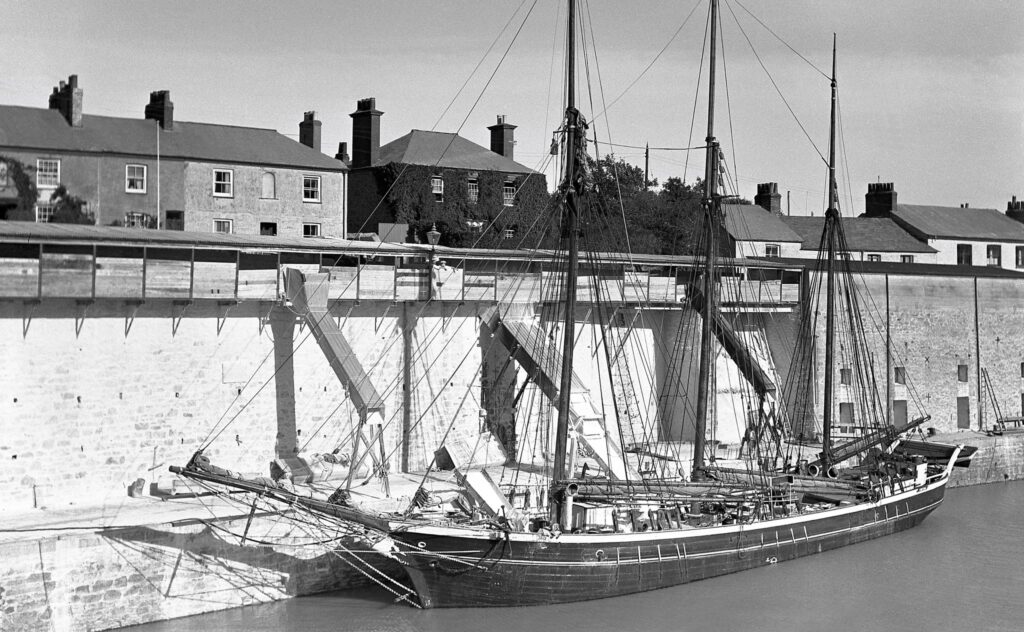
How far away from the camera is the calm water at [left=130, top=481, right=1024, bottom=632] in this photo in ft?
68.9

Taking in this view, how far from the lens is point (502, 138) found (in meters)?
46.8

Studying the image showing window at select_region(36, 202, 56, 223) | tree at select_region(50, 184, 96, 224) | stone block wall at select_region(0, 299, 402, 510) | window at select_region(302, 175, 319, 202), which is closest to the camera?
stone block wall at select_region(0, 299, 402, 510)

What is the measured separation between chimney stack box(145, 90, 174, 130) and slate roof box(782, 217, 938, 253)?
90.2 feet

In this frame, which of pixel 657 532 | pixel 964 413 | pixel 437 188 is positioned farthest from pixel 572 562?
pixel 964 413

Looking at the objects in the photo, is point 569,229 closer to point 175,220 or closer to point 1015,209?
point 175,220

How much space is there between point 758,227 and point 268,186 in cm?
2268

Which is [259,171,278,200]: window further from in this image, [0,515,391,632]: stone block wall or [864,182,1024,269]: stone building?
[864,182,1024,269]: stone building

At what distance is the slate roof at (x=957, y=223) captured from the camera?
182ft

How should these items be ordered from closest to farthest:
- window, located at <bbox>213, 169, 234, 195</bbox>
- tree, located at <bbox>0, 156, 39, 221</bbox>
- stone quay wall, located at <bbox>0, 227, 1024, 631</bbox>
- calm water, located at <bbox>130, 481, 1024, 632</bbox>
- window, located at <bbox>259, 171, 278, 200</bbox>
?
stone quay wall, located at <bbox>0, 227, 1024, 631</bbox> → calm water, located at <bbox>130, 481, 1024, 632</bbox> → tree, located at <bbox>0, 156, 39, 221</bbox> → window, located at <bbox>213, 169, 234, 195</bbox> → window, located at <bbox>259, 171, 278, 200</bbox>

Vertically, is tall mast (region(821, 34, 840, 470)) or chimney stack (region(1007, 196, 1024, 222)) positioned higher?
chimney stack (region(1007, 196, 1024, 222))

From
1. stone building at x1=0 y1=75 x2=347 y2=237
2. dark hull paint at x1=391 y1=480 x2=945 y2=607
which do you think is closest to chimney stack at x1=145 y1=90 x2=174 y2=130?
stone building at x1=0 y1=75 x2=347 y2=237

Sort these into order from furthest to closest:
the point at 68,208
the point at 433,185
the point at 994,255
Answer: the point at 994,255 < the point at 433,185 < the point at 68,208

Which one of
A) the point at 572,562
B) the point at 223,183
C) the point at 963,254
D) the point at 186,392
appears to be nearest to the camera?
the point at 572,562

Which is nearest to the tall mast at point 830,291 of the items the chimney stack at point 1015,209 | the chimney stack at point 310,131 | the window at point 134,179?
the chimney stack at point 310,131
